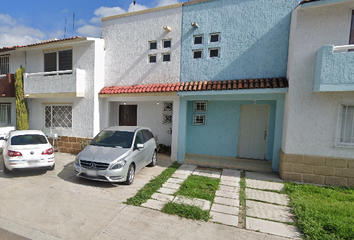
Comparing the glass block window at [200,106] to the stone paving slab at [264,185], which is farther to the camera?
the glass block window at [200,106]

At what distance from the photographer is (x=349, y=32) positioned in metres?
5.64

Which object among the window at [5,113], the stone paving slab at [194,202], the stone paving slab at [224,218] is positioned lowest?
the stone paving slab at [224,218]

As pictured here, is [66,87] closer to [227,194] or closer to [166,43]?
[166,43]

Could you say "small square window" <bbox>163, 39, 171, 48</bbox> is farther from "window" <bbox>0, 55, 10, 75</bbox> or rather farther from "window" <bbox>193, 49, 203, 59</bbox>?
"window" <bbox>0, 55, 10, 75</bbox>

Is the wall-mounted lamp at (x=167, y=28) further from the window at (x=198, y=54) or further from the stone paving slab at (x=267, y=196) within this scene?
the stone paving slab at (x=267, y=196)

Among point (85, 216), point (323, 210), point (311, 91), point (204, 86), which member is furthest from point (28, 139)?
point (311, 91)

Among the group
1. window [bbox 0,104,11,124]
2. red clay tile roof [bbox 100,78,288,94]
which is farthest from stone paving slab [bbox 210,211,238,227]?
window [bbox 0,104,11,124]

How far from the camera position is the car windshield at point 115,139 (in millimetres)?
5906

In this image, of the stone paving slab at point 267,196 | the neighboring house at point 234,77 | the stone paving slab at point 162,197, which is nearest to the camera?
the stone paving slab at point 162,197

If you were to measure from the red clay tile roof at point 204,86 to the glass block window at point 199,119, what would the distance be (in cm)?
164

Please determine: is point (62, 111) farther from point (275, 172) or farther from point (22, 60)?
point (275, 172)

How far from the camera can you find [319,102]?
5715 mm

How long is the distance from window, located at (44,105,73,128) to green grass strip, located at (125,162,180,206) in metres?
5.89

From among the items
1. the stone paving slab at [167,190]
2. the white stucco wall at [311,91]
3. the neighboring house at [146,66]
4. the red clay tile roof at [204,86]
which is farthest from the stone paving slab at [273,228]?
the neighboring house at [146,66]
